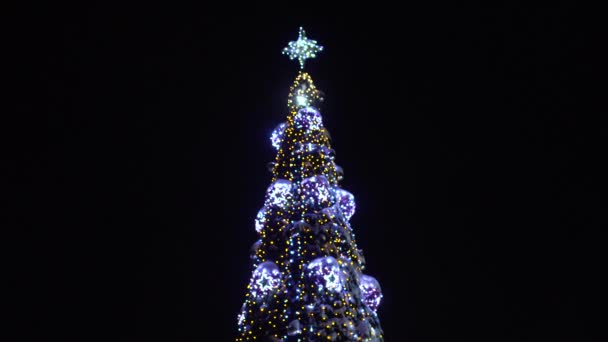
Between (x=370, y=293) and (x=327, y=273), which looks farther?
(x=370, y=293)

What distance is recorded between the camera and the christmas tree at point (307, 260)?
7801 millimetres

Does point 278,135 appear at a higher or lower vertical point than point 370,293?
higher

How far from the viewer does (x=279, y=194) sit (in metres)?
9.20

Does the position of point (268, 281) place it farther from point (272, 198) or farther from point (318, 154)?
point (318, 154)

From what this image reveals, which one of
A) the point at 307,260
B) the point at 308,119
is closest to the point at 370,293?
the point at 307,260

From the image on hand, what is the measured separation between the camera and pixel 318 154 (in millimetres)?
9695

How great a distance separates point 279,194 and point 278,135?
67.6 inches

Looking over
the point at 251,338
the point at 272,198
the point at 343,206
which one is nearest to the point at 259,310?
the point at 251,338

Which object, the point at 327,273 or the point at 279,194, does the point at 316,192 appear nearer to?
the point at 279,194

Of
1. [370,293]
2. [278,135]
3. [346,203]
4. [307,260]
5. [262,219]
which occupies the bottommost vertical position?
[370,293]

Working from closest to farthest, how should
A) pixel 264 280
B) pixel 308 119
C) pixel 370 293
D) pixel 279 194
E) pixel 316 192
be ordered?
pixel 264 280 < pixel 370 293 < pixel 316 192 < pixel 279 194 < pixel 308 119

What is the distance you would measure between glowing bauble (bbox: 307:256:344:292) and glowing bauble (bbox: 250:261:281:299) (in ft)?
1.92

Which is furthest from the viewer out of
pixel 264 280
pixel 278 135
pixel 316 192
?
pixel 278 135

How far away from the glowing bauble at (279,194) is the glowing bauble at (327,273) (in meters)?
1.47
